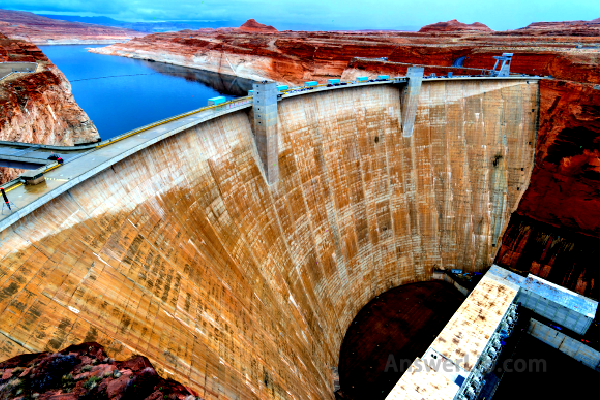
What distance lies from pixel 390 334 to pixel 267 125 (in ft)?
62.9

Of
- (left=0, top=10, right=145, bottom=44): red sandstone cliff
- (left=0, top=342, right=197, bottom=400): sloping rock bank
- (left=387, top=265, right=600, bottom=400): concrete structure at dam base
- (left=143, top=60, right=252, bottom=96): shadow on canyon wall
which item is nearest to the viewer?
(left=0, top=342, right=197, bottom=400): sloping rock bank

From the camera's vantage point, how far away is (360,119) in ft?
97.9

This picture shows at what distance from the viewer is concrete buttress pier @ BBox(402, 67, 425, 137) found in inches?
1199

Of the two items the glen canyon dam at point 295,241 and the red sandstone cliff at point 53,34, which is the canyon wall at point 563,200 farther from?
the red sandstone cliff at point 53,34

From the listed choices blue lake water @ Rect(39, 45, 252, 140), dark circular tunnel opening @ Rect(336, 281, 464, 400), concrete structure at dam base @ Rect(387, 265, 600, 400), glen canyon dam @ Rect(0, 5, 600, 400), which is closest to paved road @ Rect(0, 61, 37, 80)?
glen canyon dam @ Rect(0, 5, 600, 400)

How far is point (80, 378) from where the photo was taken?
29.3 feet

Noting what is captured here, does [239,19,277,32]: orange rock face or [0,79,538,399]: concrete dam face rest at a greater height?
[239,19,277,32]: orange rock face

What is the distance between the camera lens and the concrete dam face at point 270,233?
11.4 metres

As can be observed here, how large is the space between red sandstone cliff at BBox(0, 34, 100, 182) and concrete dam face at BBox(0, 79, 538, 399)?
13.7 m

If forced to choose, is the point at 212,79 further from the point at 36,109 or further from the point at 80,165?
the point at 80,165

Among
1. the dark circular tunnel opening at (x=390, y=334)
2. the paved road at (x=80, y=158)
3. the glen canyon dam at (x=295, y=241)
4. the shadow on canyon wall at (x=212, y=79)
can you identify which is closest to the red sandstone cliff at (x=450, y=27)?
the shadow on canyon wall at (x=212, y=79)

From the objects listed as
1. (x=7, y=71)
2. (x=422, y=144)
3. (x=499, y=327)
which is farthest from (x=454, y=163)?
(x=7, y=71)

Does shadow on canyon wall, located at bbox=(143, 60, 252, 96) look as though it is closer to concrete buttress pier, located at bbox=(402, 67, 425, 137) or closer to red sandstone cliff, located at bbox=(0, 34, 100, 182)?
red sandstone cliff, located at bbox=(0, 34, 100, 182)

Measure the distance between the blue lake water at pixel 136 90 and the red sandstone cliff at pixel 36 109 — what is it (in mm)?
5072
